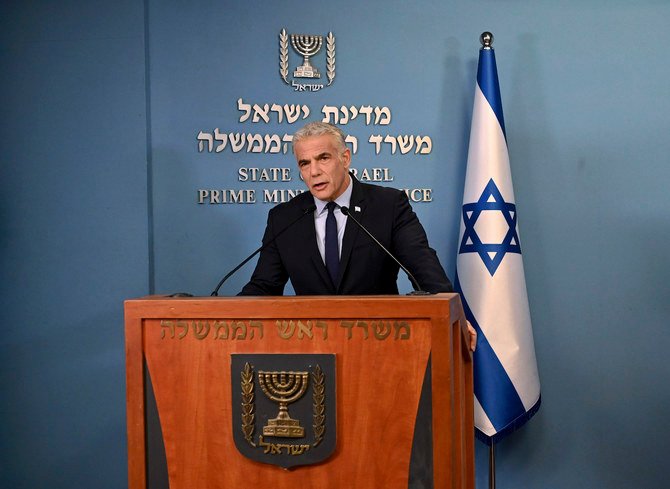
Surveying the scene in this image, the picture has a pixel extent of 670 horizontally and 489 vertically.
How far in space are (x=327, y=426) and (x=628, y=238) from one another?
2609 millimetres

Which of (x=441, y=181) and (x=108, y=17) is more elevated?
(x=108, y=17)

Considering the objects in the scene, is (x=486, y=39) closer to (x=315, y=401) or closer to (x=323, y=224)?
(x=323, y=224)

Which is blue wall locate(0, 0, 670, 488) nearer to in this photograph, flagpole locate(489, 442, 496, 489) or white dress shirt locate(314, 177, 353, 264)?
flagpole locate(489, 442, 496, 489)

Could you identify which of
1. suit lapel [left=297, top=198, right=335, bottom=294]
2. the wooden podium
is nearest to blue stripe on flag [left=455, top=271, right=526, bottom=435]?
suit lapel [left=297, top=198, right=335, bottom=294]

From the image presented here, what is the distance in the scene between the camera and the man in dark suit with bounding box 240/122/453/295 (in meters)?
2.72

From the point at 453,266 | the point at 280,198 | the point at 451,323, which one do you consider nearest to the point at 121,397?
the point at 280,198

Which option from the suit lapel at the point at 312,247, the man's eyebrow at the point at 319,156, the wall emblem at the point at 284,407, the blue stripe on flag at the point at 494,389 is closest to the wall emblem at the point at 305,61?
the man's eyebrow at the point at 319,156

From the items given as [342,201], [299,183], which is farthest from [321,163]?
[299,183]

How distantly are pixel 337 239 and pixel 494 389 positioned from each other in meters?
1.26

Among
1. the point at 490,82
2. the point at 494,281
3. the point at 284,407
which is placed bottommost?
the point at 284,407

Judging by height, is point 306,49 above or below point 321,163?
above

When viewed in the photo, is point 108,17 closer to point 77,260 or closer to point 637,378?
point 77,260

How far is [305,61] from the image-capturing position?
3.88 metres

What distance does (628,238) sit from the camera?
3.89 m
